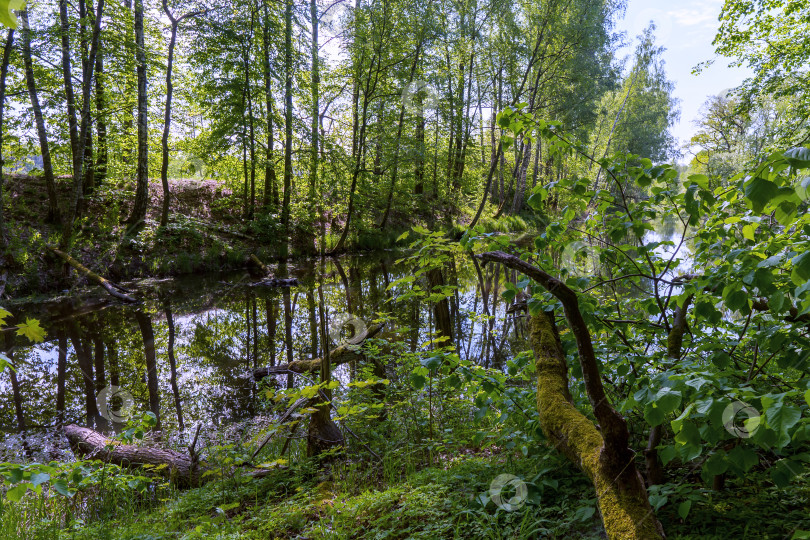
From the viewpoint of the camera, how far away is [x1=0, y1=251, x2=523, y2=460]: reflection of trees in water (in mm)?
4883

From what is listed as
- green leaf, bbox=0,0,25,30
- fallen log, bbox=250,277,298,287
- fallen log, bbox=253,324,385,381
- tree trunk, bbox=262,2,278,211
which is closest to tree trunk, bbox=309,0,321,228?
tree trunk, bbox=262,2,278,211

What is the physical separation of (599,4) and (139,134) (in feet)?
64.1

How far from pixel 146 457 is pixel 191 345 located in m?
3.62

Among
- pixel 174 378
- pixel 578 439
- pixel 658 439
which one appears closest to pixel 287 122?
pixel 174 378

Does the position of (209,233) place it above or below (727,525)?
above

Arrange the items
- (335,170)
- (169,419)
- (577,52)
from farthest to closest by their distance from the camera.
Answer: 1. (577,52)
2. (335,170)
3. (169,419)

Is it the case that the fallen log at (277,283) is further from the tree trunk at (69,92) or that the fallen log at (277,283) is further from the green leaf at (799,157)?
the green leaf at (799,157)

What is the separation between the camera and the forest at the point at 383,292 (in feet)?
5.60

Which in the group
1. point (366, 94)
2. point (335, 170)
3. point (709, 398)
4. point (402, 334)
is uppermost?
point (366, 94)

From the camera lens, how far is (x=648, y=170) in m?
1.95

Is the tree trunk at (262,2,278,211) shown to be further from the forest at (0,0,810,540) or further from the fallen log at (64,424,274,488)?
the fallen log at (64,424,274,488)

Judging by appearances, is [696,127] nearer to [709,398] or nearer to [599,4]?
[599,4]

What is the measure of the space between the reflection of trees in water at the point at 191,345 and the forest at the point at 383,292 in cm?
6

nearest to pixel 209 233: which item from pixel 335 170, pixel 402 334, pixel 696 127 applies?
pixel 335 170
